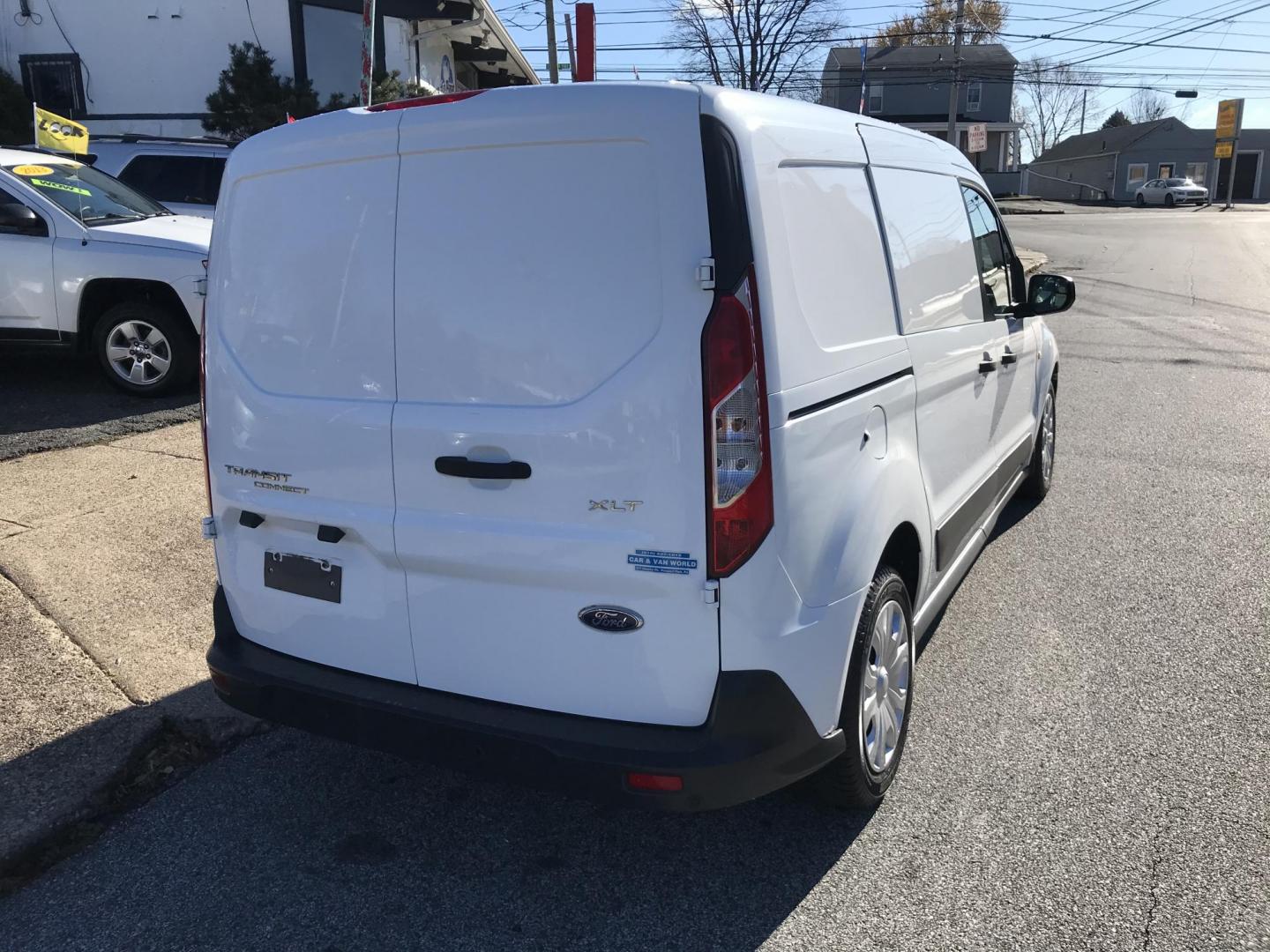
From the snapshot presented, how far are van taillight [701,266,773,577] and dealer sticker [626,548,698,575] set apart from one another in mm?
53

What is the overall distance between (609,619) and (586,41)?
7.54 metres

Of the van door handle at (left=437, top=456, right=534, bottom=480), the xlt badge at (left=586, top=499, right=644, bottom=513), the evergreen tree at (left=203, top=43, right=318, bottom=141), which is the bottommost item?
the xlt badge at (left=586, top=499, right=644, bottom=513)

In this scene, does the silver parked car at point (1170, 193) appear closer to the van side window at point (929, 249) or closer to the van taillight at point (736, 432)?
the van side window at point (929, 249)

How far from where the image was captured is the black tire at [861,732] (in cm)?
294

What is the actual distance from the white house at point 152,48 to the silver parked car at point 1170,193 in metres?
50.1

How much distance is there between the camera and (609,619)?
2.63 m

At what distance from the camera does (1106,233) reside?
105 feet

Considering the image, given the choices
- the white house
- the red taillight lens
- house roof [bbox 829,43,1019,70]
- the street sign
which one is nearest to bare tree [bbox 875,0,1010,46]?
house roof [bbox 829,43,1019,70]

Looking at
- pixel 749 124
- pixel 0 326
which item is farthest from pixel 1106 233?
pixel 749 124

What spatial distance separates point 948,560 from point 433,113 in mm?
2469

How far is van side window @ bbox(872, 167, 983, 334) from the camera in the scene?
3.44 metres

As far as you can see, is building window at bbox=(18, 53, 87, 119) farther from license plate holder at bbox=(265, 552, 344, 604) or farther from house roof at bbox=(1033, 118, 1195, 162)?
house roof at bbox=(1033, 118, 1195, 162)

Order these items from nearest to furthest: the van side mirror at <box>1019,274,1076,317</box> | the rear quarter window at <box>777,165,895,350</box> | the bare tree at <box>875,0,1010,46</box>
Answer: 1. the rear quarter window at <box>777,165,895,350</box>
2. the van side mirror at <box>1019,274,1076,317</box>
3. the bare tree at <box>875,0,1010,46</box>

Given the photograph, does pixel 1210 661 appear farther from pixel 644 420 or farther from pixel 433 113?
pixel 433 113
